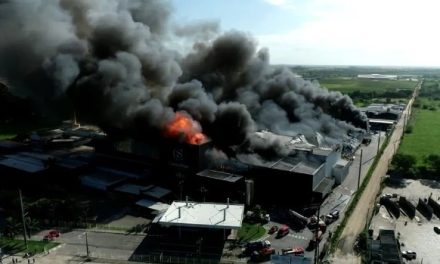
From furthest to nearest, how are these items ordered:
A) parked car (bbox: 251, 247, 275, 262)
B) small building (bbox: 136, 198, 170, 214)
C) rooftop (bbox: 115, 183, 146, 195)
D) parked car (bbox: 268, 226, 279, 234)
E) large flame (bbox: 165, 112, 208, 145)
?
large flame (bbox: 165, 112, 208, 145) → rooftop (bbox: 115, 183, 146, 195) → small building (bbox: 136, 198, 170, 214) → parked car (bbox: 268, 226, 279, 234) → parked car (bbox: 251, 247, 275, 262)

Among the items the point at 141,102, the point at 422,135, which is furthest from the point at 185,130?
the point at 422,135

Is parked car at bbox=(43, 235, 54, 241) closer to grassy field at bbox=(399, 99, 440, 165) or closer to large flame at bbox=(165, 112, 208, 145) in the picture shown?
large flame at bbox=(165, 112, 208, 145)

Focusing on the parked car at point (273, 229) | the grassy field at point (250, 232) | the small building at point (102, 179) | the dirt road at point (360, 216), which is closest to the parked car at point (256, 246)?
the grassy field at point (250, 232)

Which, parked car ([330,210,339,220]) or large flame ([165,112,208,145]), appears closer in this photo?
parked car ([330,210,339,220])

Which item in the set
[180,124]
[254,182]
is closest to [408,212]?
[254,182]

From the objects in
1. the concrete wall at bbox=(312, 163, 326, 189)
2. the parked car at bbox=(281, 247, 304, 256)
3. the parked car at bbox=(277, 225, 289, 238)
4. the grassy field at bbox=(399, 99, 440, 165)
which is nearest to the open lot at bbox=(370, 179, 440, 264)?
the concrete wall at bbox=(312, 163, 326, 189)

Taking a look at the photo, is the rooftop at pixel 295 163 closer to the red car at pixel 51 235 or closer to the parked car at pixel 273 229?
the parked car at pixel 273 229
